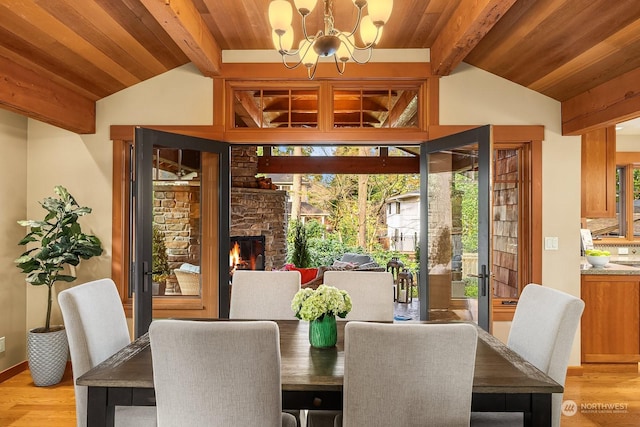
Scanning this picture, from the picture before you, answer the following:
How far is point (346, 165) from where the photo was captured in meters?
6.62

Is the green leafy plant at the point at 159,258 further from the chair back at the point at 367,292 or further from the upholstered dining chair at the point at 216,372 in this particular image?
the upholstered dining chair at the point at 216,372

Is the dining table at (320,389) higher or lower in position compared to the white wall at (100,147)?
lower

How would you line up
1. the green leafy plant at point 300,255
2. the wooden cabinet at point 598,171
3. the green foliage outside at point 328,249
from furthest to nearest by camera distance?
1. the green foliage outside at point 328,249
2. the green leafy plant at point 300,255
3. the wooden cabinet at point 598,171

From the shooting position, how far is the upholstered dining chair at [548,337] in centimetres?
176

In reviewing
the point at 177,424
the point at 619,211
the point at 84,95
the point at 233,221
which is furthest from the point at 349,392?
the point at 619,211

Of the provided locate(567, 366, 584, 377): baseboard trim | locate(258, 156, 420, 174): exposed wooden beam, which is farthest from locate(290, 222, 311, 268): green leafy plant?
locate(567, 366, 584, 377): baseboard trim

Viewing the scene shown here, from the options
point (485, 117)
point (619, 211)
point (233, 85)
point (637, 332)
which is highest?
point (233, 85)

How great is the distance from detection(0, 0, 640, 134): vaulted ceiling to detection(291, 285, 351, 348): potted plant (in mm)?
1730

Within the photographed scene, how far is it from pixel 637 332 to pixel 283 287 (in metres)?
3.24

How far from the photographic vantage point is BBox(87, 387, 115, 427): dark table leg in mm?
1537

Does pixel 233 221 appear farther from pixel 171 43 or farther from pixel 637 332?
pixel 637 332

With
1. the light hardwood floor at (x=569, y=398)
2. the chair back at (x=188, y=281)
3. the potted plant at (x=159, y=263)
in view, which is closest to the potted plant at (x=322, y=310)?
the potted plant at (x=159, y=263)

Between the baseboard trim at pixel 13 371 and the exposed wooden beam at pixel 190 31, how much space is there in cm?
297

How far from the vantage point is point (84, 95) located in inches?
139
